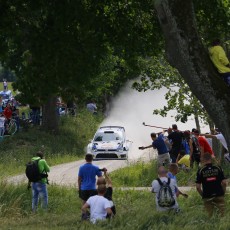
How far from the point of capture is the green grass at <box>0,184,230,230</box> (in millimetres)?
11273

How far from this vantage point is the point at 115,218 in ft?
38.8

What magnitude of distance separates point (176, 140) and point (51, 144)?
14.6 meters

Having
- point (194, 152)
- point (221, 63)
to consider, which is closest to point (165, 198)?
point (221, 63)

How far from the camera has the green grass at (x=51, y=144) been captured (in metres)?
30.6

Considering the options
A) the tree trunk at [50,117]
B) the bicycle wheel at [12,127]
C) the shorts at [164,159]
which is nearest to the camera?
the shorts at [164,159]

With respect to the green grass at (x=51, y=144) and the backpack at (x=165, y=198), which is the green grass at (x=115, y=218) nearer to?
the backpack at (x=165, y=198)

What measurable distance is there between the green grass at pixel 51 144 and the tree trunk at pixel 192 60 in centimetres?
1609

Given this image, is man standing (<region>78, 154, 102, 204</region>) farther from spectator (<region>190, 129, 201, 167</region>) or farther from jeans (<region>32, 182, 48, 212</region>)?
spectator (<region>190, 129, 201, 167</region>)

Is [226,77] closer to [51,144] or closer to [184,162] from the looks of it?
[184,162]

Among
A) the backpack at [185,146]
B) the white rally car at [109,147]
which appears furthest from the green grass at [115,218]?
the white rally car at [109,147]

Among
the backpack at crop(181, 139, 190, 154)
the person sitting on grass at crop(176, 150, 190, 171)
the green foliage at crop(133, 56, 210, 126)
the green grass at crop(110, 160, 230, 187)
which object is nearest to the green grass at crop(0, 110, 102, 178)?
the green grass at crop(110, 160, 230, 187)

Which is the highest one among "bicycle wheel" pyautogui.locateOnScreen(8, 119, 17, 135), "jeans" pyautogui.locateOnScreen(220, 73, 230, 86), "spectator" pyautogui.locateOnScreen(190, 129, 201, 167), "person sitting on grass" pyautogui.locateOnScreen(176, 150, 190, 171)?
"bicycle wheel" pyautogui.locateOnScreen(8, 119, 17, 135)

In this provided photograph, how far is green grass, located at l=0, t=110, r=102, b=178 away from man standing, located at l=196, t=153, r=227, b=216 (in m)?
14.2

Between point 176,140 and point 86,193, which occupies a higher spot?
point 176,140
